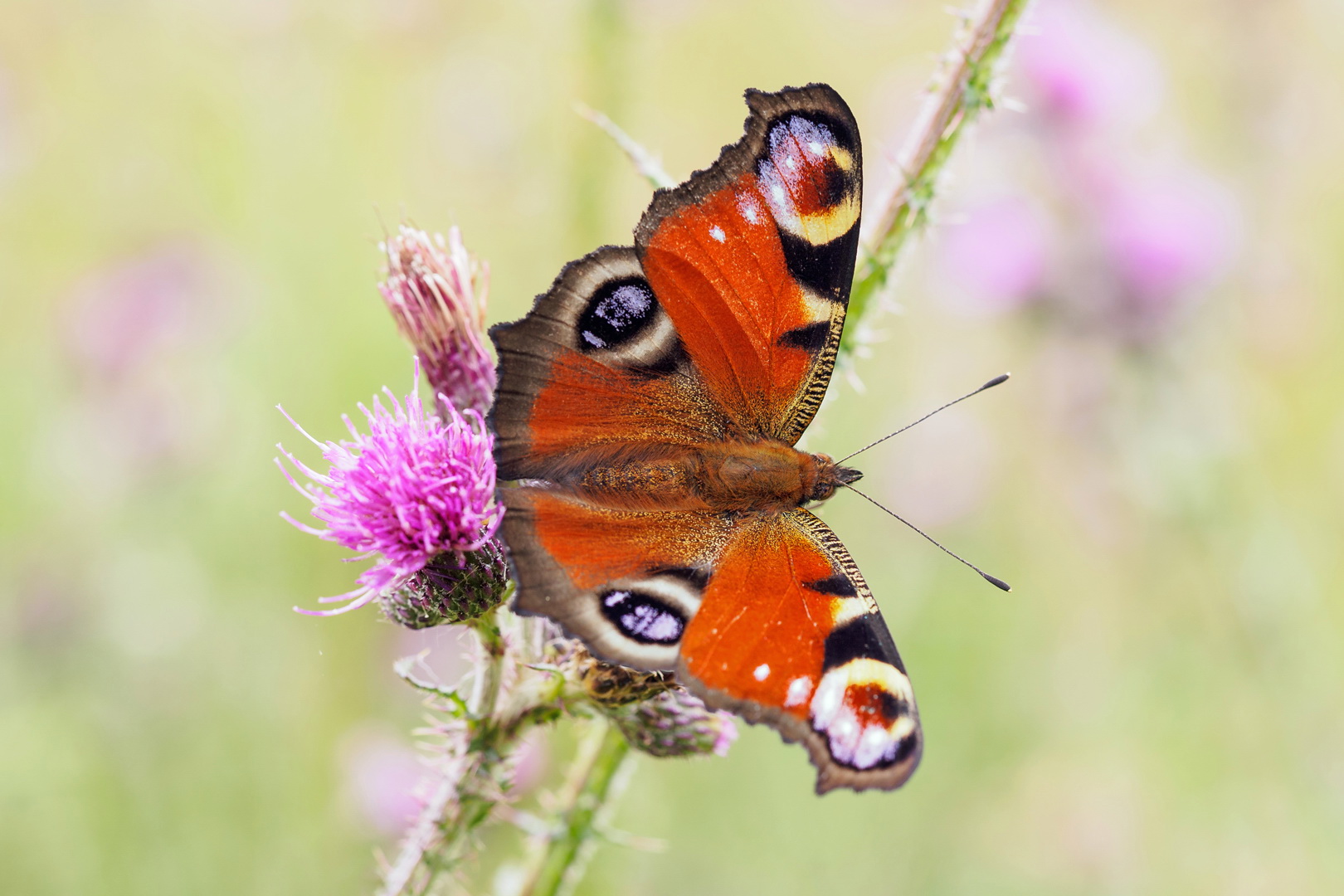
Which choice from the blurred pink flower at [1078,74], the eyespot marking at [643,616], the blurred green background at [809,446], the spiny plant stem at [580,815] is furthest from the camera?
the blurred pink flower at [1078,74]

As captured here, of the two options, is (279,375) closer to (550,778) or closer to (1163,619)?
(550,778)

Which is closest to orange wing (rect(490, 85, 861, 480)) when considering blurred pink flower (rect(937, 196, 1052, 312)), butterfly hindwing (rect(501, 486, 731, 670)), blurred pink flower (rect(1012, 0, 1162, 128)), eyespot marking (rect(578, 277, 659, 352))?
eyespot marking (rect(578, 277, 659, 352))

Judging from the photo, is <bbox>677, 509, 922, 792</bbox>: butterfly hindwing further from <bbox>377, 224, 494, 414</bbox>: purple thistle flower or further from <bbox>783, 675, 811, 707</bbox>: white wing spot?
<bbox>377, 224, 494, 414</bbox>: purple thistle flower

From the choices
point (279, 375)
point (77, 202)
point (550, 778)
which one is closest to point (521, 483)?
point (550, 778)

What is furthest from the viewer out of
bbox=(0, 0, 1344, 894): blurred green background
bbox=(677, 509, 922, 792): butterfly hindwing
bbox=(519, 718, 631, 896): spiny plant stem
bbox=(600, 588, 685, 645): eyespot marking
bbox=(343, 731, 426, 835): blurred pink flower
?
bbox=(0, 0, 1344, 894): blurred green background

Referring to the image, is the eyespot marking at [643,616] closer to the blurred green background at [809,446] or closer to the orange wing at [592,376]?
the orange wing at [592,376]

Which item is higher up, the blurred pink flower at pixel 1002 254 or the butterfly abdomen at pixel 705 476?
the blurred pink flower at pixel 1002 254

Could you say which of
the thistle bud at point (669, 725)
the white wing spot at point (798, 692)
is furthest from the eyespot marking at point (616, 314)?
the white wing spot at point (798, 692)
